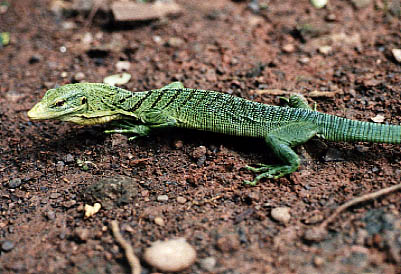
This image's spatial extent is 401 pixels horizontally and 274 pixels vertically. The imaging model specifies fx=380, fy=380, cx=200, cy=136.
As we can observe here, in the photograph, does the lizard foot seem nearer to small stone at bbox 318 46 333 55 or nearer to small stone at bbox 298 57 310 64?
small stone at bbox 298 57 310 64

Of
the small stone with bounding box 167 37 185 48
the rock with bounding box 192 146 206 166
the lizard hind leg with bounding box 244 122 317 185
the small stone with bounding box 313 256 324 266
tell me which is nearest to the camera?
the small stone with bounding box 313 256 324 266

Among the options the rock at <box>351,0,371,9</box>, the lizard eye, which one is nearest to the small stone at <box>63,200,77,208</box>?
the lizard eye

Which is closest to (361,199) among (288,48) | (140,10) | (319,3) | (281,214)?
(281,214)

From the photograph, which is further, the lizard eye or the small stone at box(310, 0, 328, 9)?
Result: the small stone at box(310, 0, 328, 9)

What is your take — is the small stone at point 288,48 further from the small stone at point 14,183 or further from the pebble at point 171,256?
the small stone at point 14,183

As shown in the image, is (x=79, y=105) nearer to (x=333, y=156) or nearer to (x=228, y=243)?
(x=228, y=243)

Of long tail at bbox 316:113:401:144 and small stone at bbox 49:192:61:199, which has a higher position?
long tail at bbox 316:113:401:144

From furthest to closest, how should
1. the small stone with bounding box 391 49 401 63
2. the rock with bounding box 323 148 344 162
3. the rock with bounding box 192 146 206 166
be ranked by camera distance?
the small stone with bounding box 391 49 401 63 < the rock with bounding box 192 146 206 166 < the rock with bounding box 323 148 344 162

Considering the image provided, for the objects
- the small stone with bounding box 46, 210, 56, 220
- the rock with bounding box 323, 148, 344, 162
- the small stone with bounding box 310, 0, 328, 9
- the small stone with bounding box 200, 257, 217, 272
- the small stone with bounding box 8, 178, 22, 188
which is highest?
the small stone with bounding box 310, 0, 328, 9
